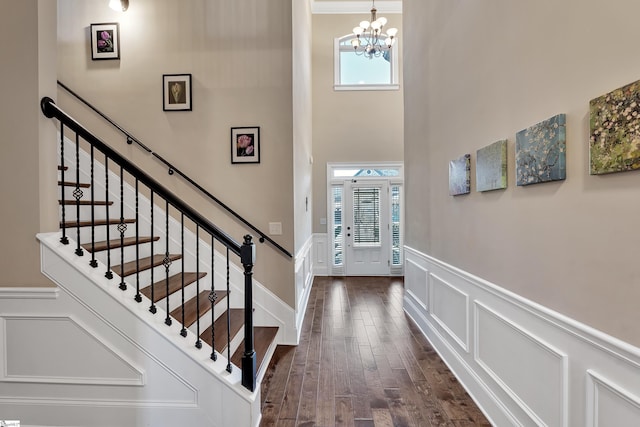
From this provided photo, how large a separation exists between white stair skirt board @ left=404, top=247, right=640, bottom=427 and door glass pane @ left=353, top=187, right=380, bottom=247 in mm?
3721

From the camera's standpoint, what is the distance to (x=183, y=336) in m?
1.97

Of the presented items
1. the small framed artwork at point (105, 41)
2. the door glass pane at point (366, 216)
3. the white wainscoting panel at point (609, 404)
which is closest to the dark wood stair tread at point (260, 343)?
the white wainscoting panel at point (609, 404)

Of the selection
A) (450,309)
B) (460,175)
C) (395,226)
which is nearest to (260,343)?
(450,309)

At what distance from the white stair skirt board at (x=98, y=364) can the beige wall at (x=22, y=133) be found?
0.52 ft

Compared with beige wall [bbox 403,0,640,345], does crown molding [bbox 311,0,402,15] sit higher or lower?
higher

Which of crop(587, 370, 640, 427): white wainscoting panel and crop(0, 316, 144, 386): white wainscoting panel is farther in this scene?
crop(0, 316, 144, 386): white wainscoting panel

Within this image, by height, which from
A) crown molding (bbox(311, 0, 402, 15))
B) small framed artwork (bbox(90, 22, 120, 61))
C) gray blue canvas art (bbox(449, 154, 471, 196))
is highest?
crown molding (bbox(311, 0, 402, 15))

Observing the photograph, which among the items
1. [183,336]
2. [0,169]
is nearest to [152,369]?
[183,336]

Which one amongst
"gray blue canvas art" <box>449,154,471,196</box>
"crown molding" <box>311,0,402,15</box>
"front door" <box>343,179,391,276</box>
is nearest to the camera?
"gray blue canvas art" <box>449,154,471,196</box>

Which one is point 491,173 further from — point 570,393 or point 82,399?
point 82,399

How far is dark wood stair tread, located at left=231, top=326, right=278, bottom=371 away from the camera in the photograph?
2449 mm

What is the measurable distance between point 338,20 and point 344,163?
3063 millimetres

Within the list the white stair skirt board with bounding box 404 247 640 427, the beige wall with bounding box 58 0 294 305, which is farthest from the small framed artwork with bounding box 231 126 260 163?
the white stair skirt board with bounding box 404 247 640 427

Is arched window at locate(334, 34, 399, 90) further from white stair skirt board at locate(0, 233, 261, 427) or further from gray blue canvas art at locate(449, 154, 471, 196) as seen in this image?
white stair skirt board at locate(0, 233, 261, 427)
